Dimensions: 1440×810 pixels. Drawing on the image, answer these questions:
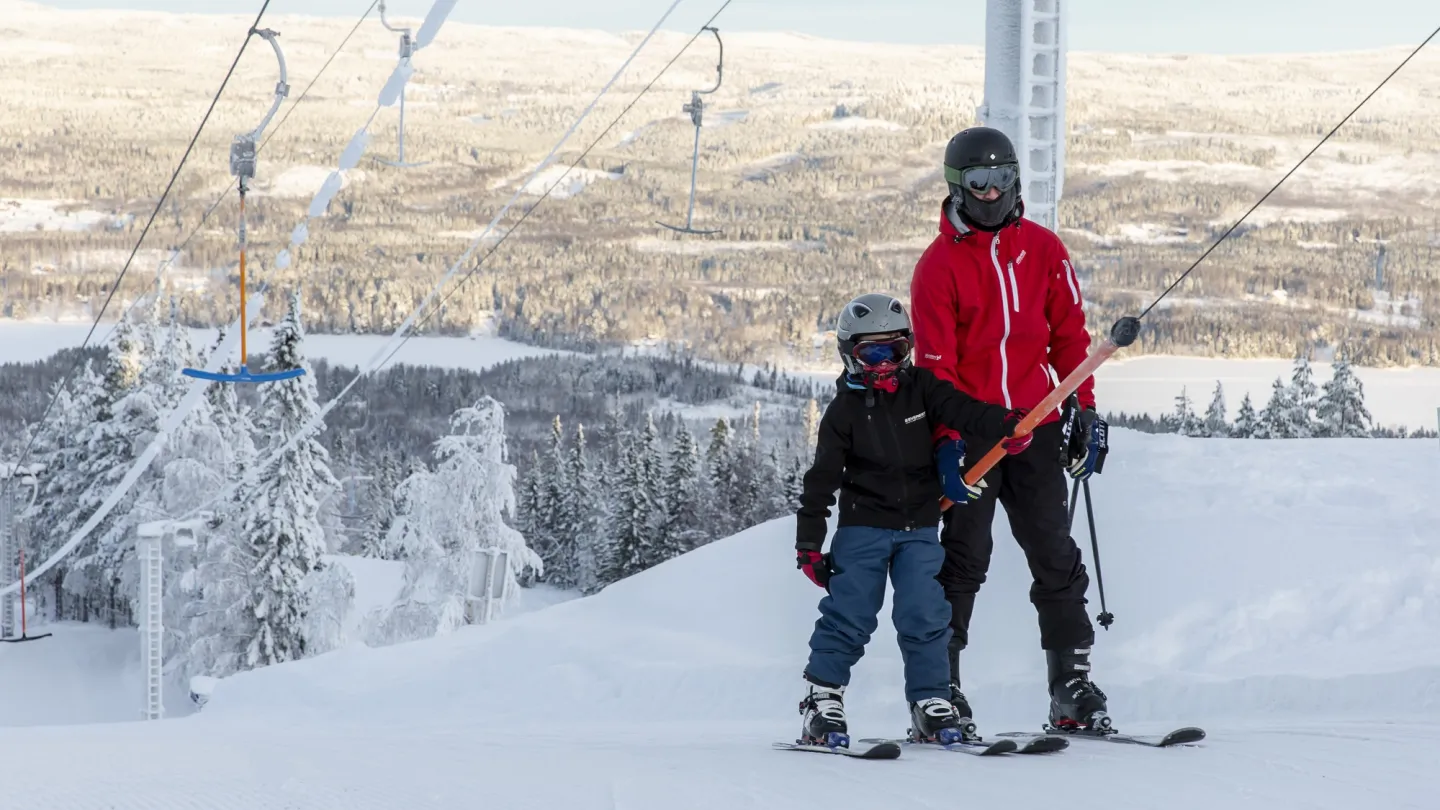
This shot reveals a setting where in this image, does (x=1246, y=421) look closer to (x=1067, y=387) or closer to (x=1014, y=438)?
(x=1014, y=438)

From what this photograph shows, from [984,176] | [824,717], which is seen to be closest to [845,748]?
[824,717]

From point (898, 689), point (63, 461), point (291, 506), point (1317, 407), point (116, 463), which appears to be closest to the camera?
point (898, 689)

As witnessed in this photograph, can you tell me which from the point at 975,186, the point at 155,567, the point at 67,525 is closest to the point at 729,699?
the point at 975,186

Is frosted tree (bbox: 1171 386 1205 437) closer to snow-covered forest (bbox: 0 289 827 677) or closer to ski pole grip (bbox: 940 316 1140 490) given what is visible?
snow-covered forest (bbox: 0 289 827 677)

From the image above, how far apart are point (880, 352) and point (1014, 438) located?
22.2 inches

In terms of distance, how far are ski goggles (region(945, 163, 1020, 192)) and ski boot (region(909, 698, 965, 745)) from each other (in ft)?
6.23

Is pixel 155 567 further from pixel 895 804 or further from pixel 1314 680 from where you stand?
pixel 895 804

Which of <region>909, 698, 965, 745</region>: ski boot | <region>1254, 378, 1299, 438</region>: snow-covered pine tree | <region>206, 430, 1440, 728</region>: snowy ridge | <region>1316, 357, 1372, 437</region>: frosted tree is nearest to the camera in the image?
<region>909, 698, 965, 745</region>: ski boot

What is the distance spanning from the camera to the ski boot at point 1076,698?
5.17 metres

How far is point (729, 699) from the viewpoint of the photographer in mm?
10844

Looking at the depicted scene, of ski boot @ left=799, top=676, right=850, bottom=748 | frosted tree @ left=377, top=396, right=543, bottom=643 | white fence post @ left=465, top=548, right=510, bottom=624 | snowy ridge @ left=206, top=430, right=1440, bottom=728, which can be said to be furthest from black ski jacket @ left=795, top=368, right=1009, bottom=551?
frosted tree @ left=377, top=396, right=543, bottom=643

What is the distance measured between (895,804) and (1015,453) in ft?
5.46

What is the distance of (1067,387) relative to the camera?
15.3ft

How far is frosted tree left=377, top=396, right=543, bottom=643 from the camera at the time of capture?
33438 millimetres
